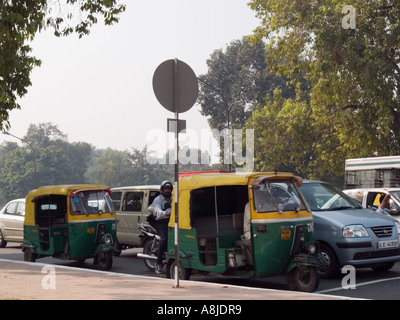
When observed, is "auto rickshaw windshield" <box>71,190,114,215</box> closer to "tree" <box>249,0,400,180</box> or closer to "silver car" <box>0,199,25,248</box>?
"silver car" <box>0,199,25,248</box>

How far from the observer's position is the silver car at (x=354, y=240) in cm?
1183

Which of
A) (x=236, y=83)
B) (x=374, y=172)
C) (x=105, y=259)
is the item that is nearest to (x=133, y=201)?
(x=105, y=259)

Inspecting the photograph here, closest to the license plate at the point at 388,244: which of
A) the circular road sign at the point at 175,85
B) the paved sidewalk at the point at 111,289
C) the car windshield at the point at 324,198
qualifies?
the car windshield at the point at 324,198

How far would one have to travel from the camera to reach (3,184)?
122 metres

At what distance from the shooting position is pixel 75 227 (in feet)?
47.2

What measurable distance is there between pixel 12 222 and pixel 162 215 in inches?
419

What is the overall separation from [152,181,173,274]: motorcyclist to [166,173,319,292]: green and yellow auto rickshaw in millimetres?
757

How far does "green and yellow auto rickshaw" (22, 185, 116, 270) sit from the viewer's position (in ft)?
47.2

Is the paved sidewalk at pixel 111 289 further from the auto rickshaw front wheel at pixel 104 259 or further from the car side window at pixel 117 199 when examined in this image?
the car side window at pixel 117 199

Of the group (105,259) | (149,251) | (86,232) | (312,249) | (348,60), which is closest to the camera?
(312,249)

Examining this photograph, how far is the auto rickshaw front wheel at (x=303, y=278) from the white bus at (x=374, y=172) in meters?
12.2

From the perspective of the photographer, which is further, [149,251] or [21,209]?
[21,209]

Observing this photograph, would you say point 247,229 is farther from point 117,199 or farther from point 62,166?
point 62,166
